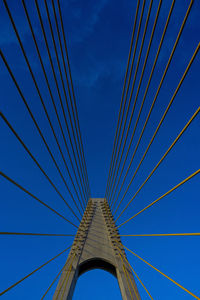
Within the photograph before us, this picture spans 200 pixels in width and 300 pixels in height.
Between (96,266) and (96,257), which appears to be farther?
(96,266)

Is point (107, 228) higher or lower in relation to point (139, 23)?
lower

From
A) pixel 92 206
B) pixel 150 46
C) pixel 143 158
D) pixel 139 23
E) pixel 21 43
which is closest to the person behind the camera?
pixel 21 43

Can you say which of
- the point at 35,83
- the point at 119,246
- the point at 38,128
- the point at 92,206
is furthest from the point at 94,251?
the point at 35,83

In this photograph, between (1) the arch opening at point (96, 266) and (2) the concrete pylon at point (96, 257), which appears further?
(1) the arch opening at point (96, 266)

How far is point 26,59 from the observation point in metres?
2.13

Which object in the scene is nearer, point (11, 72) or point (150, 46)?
point (11, 72)

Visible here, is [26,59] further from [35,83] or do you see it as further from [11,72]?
[11,72]

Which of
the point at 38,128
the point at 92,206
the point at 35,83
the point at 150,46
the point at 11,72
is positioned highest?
the point at 150,46

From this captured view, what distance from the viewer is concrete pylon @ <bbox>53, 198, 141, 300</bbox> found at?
368 cm

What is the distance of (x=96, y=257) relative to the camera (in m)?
4.68

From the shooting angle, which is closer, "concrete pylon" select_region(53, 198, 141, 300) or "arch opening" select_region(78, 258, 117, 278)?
"concrete pylon" select_region(53, 198, 141, 300)

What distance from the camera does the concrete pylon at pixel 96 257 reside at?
368 centimetres

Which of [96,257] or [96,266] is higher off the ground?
[96,257]

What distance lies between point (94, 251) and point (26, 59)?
521 centimetres
